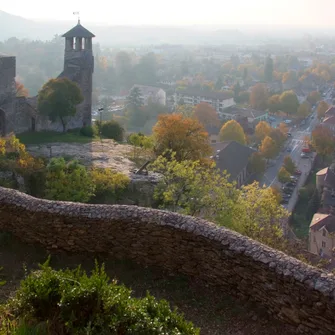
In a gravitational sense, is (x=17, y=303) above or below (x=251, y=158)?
above

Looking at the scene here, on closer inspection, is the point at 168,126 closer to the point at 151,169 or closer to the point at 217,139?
the point at 151,169

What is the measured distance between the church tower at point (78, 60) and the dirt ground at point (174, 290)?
923 inches

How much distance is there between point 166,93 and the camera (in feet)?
354

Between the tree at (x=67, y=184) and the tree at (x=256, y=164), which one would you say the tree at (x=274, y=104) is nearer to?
the tree at (x=256, y=164)

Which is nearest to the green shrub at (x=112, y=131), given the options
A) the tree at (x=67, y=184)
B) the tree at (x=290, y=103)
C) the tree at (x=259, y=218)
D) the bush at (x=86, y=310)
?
the tree at (x=67, y=184)

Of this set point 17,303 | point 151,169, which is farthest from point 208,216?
point 17,303

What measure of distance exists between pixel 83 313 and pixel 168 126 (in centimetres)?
2229

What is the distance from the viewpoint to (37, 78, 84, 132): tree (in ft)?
97.3

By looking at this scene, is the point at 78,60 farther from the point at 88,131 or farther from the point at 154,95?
the point at 154,95

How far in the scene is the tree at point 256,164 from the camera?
49844 mm

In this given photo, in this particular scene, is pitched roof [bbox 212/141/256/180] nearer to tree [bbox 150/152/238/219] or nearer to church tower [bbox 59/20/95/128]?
church tower [bbox 59/20/95/128]

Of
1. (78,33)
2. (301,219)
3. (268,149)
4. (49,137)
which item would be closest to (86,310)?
(49,137)

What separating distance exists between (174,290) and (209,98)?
271 feet

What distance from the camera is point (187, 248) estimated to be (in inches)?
349
